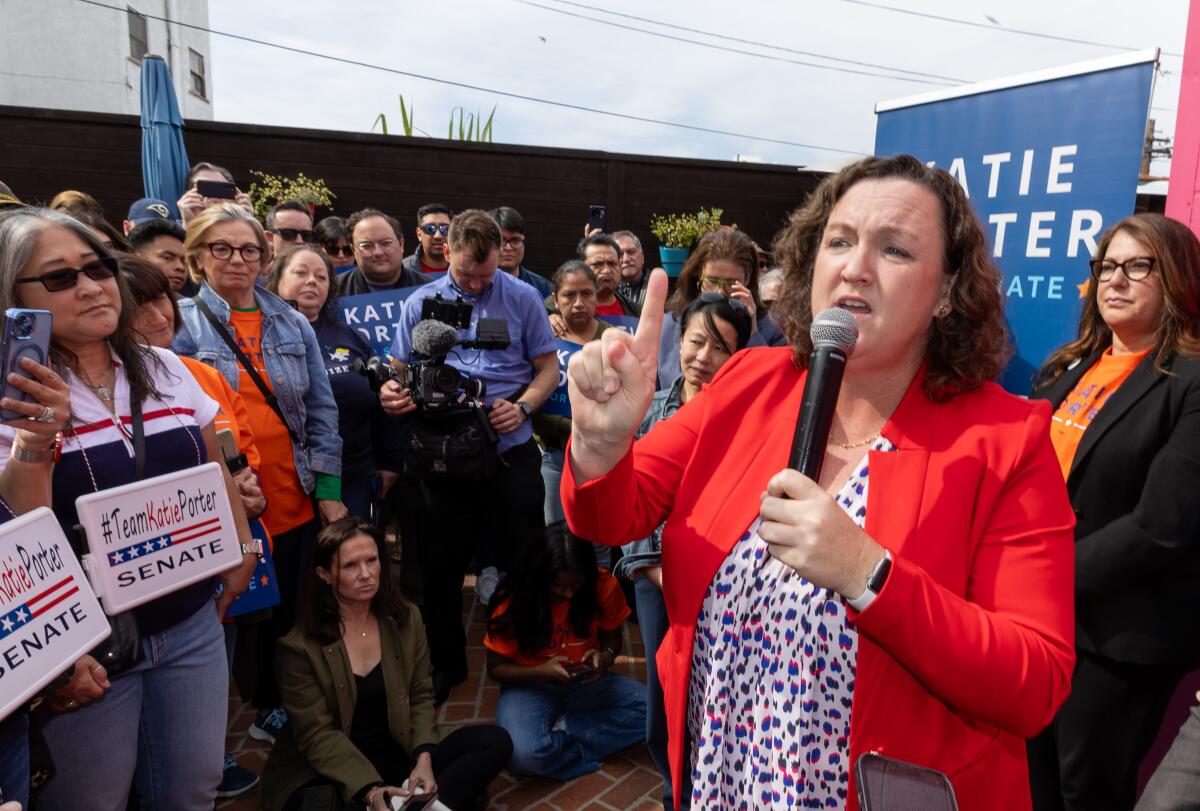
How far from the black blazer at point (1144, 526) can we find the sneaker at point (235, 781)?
338 centimetres

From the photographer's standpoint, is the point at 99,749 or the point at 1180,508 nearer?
the point at 99,749

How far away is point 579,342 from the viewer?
187 inches

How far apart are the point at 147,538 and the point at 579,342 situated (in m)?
3.07

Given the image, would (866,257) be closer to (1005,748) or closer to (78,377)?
(1005,748)

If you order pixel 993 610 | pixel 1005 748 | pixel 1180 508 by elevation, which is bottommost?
pixel 1005 748

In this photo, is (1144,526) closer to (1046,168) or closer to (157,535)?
(1046,168)

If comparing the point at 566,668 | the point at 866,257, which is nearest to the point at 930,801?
the point at 866,257

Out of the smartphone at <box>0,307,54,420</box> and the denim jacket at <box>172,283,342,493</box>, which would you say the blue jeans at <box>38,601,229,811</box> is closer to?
the smartphone at <box>0,307,54,420</box>

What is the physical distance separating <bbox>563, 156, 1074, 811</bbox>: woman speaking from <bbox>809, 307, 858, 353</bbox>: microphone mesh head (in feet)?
0.25

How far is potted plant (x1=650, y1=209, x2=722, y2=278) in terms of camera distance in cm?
938

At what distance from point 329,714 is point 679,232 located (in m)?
8.05

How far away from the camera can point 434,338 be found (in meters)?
3.48

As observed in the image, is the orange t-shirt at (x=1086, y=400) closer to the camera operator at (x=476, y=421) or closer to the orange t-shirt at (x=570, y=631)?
the orange t-shirt at (x=570, y=631)

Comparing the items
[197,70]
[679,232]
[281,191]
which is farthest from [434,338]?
[197,70]
